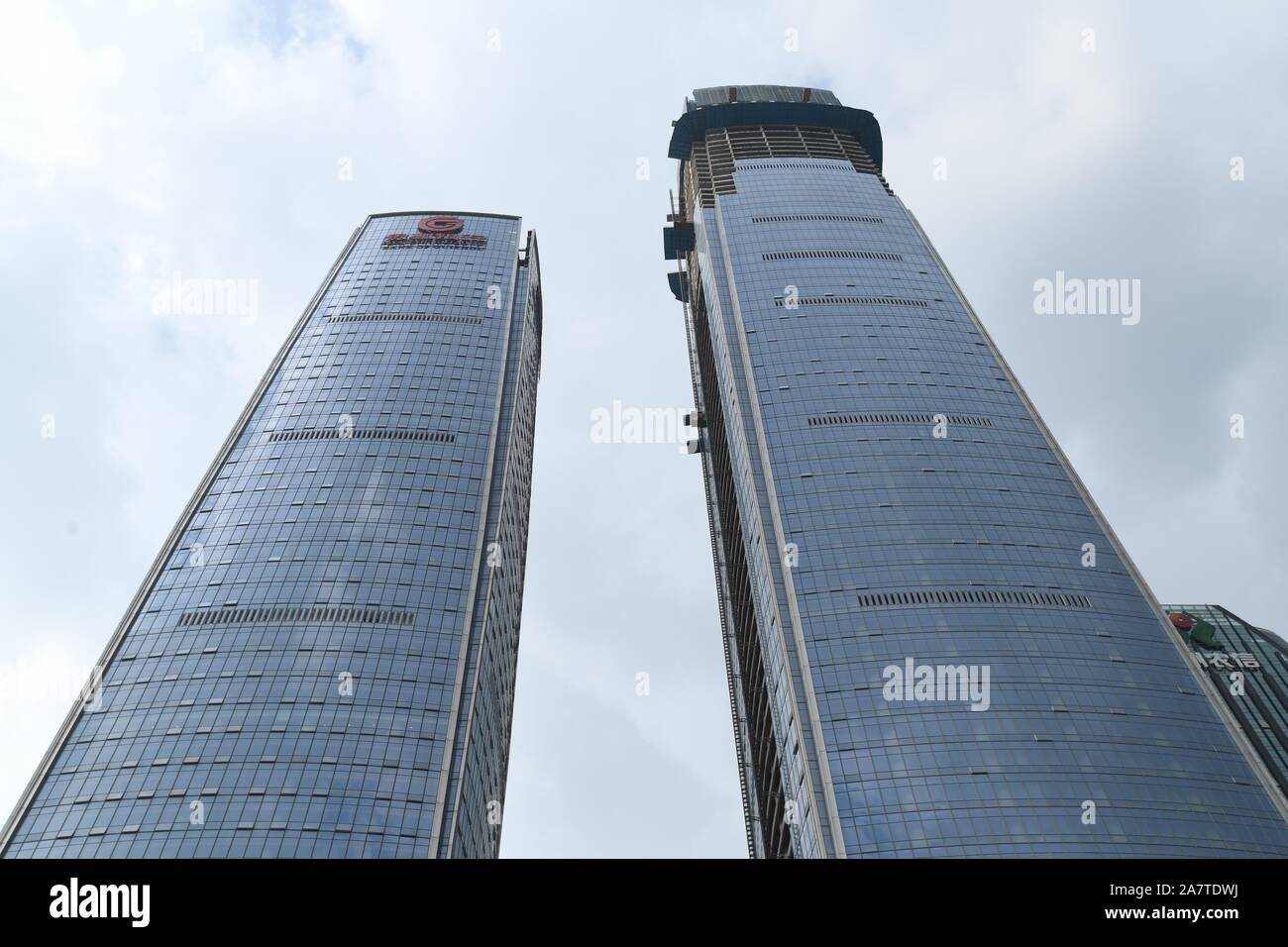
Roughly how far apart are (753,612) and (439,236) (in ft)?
280

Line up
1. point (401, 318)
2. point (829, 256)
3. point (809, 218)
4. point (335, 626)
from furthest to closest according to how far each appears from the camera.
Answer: point (809, 218)
point (401, 318)
point (829, 256)
point (335, 626)

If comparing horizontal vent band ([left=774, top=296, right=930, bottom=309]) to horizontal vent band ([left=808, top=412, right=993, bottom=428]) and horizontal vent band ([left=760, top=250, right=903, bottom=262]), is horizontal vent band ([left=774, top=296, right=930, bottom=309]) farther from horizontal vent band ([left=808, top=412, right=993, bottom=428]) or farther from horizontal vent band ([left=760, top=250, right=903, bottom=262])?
horizontal vent band ([left=808, top=412, right=993, bottom=428])

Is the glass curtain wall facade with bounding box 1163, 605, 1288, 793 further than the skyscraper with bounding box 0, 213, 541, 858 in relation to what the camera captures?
Yes

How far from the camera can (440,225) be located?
162375 mm

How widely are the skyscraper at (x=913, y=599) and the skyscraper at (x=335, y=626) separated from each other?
31020 mm

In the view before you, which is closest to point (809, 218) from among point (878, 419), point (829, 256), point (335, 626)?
point (829, 256)

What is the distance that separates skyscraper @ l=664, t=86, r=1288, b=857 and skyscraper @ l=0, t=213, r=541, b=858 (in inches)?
1221

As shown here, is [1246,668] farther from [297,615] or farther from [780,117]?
[297,615]

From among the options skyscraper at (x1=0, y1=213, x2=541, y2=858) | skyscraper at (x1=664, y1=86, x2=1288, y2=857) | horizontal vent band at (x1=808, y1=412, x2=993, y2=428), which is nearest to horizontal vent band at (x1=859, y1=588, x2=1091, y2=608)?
skyscraper at (x1=664, y1=86, x2=1288, y2=857)

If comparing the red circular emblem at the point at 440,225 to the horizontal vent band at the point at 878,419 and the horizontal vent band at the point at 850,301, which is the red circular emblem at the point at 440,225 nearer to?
the horizontal vent band at the point at 850,301

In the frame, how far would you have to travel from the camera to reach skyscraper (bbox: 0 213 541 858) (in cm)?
7981
